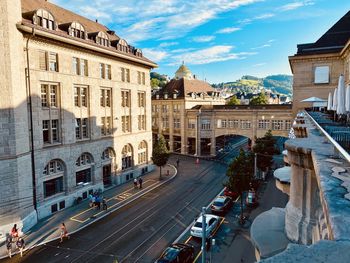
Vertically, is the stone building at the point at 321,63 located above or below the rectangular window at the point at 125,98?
above

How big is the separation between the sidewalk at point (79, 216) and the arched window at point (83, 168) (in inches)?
109

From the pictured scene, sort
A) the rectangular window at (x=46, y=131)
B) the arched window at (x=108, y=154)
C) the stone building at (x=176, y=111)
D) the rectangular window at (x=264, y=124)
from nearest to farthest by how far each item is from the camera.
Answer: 1. the rectangular window at (x=46, y=131)
2. the arched window at (x=108, y=154)
3. the rectangular window at (x=264, y=124)
4. the stone building at (x=176, y=111)

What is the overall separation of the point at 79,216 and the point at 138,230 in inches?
294

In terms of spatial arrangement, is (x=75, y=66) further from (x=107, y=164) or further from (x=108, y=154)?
(x=107, y=164)

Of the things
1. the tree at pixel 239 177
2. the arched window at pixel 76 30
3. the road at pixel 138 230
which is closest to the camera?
the road at pixel 138 230

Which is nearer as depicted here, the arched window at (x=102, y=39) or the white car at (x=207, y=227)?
the white car at (x=207, y=227)

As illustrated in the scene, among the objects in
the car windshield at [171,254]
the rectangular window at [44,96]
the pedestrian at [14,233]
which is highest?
the rectangular window at [44,96]

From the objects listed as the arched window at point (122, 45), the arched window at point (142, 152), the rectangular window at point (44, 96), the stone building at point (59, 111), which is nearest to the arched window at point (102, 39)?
the stone building at point (59, 111)

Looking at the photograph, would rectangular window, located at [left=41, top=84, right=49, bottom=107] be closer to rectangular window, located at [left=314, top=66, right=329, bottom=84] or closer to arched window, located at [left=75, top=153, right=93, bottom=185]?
arched window, located at [left=75, top=153, right=93, bottom=185]

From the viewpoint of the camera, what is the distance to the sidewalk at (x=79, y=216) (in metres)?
24.0

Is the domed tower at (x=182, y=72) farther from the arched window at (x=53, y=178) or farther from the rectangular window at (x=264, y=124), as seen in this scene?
the arched window at (x=53, y=178)

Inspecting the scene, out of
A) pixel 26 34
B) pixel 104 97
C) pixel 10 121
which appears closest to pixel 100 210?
pixel 10 121

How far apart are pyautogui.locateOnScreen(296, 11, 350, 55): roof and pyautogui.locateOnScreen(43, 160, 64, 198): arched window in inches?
1471

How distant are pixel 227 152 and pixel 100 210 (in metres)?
42.4
